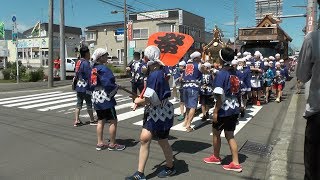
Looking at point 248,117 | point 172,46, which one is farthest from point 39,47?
point 172,46

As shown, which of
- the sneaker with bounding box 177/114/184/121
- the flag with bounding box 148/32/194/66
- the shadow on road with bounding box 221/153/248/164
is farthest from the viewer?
the sneaker with bounding box 177/114/184/121

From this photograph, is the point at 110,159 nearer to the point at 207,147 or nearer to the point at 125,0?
the point at 207,147

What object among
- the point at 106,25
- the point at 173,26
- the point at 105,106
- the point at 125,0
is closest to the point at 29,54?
the point at 106,25

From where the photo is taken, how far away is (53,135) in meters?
8.10

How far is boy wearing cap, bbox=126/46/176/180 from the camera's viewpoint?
4.98 metres

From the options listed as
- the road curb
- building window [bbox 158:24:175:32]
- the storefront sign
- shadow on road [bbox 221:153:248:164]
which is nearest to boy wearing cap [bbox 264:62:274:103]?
the road curb

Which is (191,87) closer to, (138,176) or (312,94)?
(138,176)

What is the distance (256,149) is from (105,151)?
282 cm

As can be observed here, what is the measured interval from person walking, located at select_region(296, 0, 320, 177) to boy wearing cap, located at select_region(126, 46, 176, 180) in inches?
79.4

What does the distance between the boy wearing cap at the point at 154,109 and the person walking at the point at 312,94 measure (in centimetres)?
202

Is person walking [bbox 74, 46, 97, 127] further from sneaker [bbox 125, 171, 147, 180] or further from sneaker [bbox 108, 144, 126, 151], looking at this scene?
sneaker [bbox 125, 171, 147, 180]

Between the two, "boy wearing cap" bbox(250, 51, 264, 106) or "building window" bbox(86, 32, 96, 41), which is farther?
"building window" bbox(86, 32, 96, 41)

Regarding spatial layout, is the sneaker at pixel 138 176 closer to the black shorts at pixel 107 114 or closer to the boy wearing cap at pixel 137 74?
the black shorts at pixel 107 114

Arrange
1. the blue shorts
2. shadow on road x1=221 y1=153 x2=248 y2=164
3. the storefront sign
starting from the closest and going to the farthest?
shadow on road x1=221 y1=153 x2=248 y2=164 → the blue shorts → the storefront sign
